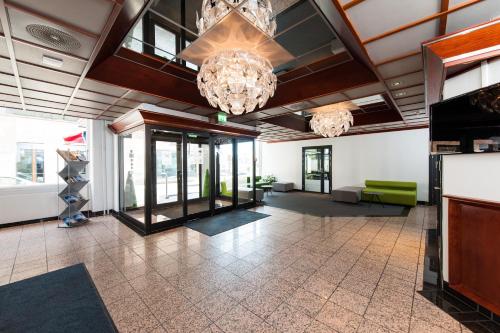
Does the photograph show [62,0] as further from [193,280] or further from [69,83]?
[193,280]

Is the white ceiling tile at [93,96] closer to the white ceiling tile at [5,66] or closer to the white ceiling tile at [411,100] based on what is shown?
the white ceiling tile at [5,66]

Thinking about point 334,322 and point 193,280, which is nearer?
point 334,322

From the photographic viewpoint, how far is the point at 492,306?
206 cm

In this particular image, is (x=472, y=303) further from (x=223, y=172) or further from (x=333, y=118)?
(x=223, y=172)

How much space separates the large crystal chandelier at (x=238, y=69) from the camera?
2.22m

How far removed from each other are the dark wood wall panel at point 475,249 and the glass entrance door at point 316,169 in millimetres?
8369

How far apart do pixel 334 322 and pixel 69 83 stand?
17.2 ft

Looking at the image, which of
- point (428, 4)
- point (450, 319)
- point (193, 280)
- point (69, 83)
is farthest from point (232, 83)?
point (450, 319)

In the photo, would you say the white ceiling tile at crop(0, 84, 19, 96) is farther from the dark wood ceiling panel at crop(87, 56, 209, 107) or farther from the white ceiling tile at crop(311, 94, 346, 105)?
the white ceiling tile at crop(311, 94, 346, 105)

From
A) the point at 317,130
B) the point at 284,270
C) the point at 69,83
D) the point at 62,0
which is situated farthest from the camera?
the point at 317,130

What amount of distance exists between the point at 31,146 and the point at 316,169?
11624 millimetres

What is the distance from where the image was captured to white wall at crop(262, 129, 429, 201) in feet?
27.1

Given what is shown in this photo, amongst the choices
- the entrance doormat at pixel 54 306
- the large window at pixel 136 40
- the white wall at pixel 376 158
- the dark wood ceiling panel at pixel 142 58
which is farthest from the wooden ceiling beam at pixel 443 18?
the white wall at pixel 376 158

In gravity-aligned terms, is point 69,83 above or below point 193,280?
above
